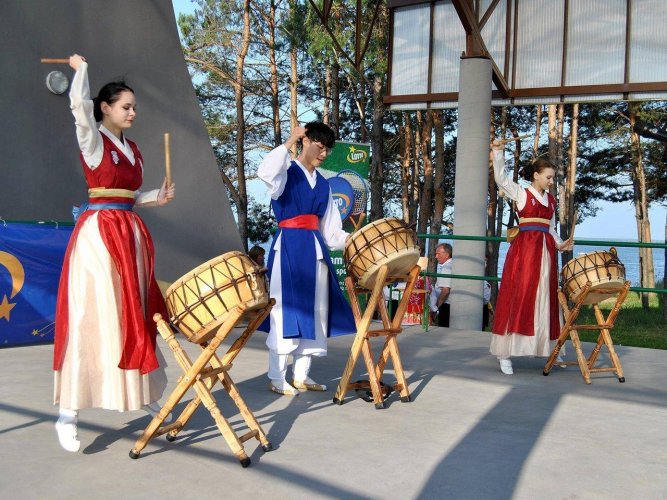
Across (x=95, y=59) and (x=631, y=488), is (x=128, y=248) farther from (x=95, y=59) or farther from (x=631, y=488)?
(x=95, y=59)

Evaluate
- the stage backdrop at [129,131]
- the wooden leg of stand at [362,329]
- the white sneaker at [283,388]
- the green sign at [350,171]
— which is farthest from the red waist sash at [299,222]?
the green sign at [350,171]

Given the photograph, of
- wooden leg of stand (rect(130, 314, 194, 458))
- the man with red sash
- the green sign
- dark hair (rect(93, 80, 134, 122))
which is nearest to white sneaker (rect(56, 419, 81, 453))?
wooden leg of stand (rect(130, 314, 194, 458))

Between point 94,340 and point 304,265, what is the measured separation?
1523 mm

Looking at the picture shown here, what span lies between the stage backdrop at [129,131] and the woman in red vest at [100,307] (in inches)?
143

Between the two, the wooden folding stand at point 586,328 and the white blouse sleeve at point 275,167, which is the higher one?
the white blouse sleeve at point 275,167

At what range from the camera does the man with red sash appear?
445cm

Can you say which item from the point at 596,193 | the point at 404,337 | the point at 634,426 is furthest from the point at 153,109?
the point at 596,193

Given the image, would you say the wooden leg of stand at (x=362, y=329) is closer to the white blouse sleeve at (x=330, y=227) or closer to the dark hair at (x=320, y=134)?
the white blouse sleeve at (x=330, y=227)

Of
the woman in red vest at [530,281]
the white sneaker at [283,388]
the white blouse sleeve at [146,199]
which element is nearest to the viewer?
the white blouse sleeve at [146,199]

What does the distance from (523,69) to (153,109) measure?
5.09 m

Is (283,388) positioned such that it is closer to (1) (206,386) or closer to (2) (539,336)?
(1) (206,386)

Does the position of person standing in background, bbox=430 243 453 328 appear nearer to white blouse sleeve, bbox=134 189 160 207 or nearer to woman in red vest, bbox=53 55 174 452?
white blouse sleeve, bbox=134 189 160 207

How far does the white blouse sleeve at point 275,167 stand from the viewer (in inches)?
165

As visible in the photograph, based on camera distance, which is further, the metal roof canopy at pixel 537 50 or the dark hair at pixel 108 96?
the metal roof canopy at pixel 537 50
